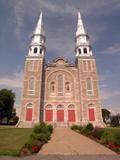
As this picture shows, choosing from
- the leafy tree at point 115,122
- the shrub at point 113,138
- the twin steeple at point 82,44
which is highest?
the twin steeple at point 82,44

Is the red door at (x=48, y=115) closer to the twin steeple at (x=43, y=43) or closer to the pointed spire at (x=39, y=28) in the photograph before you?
the twin steeple at (x=43, y=43)

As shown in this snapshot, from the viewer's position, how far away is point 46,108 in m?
41.2

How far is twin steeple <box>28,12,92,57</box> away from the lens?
152 ft

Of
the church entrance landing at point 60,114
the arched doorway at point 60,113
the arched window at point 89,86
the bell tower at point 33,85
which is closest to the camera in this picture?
the bell tower at point 33,85

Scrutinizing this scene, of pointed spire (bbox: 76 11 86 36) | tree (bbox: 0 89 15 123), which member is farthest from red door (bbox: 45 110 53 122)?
pointed spire (bbox: 76 11 86 36)

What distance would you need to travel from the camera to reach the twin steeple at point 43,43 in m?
46.2

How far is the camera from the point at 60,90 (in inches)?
1702

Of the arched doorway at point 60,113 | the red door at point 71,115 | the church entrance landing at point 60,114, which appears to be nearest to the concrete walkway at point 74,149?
the church entrance landing at point 60,114

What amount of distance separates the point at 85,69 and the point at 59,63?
320 inches

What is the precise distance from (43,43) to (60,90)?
15.3 meters

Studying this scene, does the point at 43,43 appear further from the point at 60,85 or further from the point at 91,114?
the point at 91,114

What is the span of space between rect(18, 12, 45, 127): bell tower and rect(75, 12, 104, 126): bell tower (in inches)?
401

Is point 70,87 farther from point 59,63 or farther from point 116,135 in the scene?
point 116,135

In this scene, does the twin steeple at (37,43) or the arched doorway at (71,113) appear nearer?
the arched doorway at (71,113)
